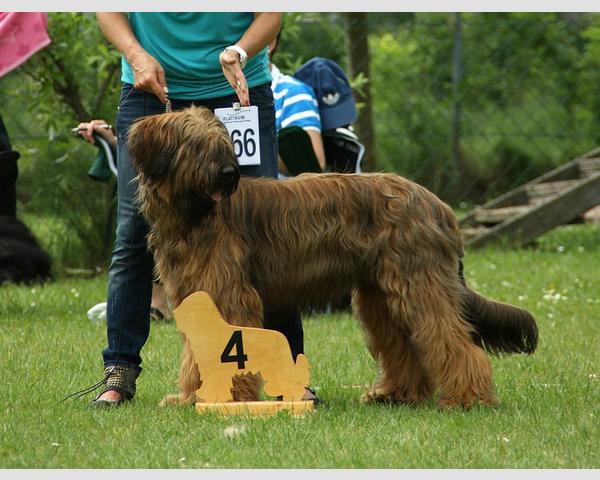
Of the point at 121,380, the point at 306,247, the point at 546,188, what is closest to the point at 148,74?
the point at 306,247

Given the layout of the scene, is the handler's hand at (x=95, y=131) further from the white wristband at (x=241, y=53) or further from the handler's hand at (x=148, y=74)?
the white wristband at (x=241, y=53)

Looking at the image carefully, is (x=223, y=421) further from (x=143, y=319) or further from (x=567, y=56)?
(x=567, y=56)

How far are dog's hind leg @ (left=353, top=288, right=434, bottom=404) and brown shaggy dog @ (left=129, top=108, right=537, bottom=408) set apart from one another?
0.20 feet

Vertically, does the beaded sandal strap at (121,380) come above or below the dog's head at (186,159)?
below

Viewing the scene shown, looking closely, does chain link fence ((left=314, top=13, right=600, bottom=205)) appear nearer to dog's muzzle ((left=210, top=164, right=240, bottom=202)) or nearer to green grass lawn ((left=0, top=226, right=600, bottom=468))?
green grass lawn ((left=0, top=226, right=600, bottom=468))

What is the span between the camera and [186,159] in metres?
4.33

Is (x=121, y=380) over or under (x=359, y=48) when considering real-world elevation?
under

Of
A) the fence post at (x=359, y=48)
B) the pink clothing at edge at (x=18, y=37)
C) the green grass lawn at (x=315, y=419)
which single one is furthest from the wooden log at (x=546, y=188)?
the pink clothing at edge at (x=18, y=37)

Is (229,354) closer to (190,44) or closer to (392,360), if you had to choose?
(392,360)

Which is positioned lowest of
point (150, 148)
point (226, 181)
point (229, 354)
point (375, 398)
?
point (375, 398)

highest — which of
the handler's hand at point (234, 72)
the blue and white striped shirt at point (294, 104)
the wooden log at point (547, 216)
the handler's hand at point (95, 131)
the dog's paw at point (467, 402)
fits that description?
the handler's hand at point (234, 72)

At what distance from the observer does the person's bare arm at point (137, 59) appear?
466 cm

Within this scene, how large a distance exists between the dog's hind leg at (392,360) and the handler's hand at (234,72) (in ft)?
3.50

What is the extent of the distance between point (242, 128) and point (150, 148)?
0.57 m
